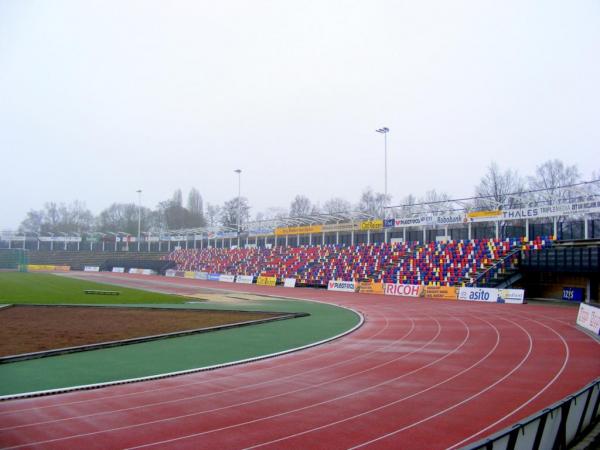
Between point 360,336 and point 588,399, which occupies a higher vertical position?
point 588,399

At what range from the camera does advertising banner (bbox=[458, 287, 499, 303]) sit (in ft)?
101

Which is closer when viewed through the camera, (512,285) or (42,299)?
(42,299)

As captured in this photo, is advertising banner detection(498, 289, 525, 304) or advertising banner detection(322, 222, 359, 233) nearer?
advertising banner detection(498, 289, 525, 304)

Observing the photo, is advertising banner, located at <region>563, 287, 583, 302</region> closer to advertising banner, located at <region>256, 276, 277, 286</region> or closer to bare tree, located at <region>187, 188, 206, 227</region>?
advertising banner, located at <region>256, 276, 277, 286</region>

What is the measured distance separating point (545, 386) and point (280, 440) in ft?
21.8

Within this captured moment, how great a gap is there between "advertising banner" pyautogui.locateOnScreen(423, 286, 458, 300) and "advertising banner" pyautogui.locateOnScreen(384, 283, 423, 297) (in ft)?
1.84

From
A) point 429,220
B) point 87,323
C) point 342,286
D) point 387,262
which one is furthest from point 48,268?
point 87,323

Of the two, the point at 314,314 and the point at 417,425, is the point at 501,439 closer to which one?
the point at 417,425

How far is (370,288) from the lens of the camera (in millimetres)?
39688

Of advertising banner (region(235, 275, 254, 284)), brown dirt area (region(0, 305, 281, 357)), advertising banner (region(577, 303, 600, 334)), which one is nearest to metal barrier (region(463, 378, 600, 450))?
advertising banner (region(577, 303, 600, 334))

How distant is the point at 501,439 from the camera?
4.50 metres

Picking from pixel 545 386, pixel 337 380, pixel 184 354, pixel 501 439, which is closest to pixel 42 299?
pixel 184 354

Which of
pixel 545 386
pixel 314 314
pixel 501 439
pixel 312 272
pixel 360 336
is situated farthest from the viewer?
pixel 312 272

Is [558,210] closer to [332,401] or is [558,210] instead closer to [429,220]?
[429,220]
